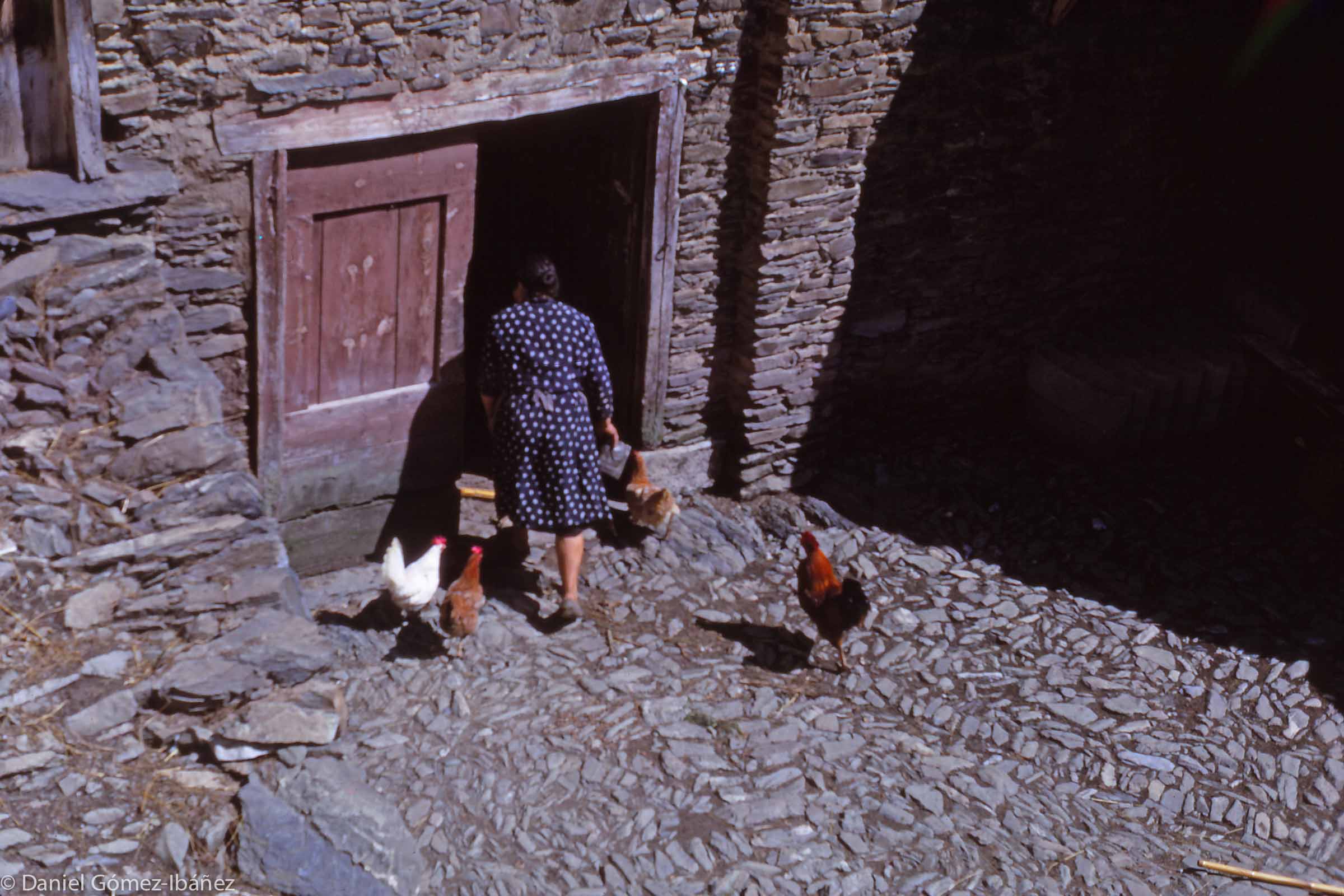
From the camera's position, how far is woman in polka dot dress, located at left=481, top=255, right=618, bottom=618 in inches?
269

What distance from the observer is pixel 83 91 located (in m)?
5.92

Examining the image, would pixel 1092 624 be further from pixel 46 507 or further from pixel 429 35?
pixel 46 507

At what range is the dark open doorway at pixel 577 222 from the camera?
294 inches

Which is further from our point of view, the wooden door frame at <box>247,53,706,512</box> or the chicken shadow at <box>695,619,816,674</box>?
the chicken shadow at <box>695,619,816,674</box>

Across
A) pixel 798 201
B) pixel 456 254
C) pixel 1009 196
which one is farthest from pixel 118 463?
pixel 1009 196

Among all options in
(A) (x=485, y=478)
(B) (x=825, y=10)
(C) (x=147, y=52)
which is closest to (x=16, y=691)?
(C) (x=147, y=52)

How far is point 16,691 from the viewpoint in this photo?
A: 17.2 feet

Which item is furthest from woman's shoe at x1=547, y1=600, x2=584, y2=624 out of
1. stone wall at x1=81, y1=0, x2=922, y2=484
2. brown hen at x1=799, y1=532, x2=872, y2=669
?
stone wall at x1=81, y1=0, x2=922, y2=484

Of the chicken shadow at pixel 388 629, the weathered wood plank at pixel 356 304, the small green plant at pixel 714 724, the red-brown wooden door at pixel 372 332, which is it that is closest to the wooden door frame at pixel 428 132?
the red-brown wooden door at pixel 372 332

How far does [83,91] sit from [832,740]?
4112 mm

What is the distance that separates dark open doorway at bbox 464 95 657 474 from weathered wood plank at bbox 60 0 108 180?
5.86ft

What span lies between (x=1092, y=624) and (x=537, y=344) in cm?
319

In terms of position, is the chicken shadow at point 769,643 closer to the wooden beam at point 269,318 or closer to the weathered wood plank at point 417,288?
the weathered wood plank at point 417,288

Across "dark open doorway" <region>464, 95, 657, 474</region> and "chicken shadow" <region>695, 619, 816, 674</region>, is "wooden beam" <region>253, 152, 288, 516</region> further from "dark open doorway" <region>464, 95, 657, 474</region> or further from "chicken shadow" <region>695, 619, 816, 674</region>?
"chicken shadow" <region>695, 619, 816, 674</region>
